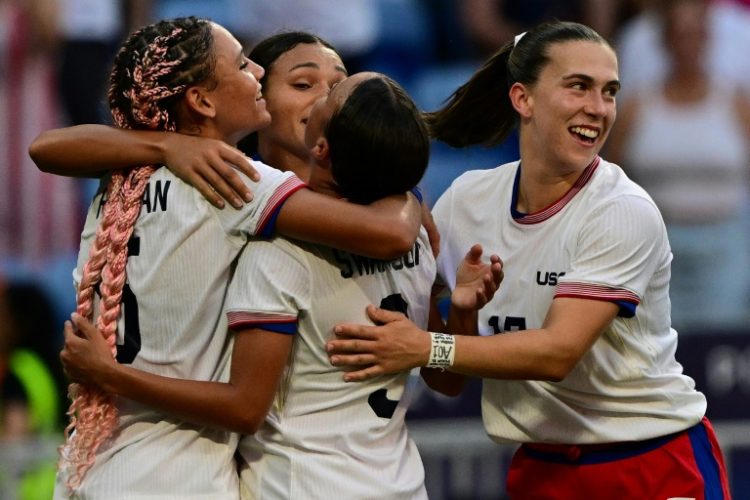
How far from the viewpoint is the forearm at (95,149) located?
123 inches

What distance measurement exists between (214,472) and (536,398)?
1006 millimetres

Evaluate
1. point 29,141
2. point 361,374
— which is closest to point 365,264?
point 361,374

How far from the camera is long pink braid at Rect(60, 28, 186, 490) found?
310cm

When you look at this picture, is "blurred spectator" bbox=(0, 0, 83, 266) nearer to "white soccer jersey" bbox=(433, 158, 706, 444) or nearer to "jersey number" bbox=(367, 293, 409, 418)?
"white soccer jersey" bbox=(433, 158, 706, 444)

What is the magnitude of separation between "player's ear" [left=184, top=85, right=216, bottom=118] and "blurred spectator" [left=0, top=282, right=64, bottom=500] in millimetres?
3778

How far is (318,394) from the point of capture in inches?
122

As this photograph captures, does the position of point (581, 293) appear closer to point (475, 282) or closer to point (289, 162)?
point (475, 282)

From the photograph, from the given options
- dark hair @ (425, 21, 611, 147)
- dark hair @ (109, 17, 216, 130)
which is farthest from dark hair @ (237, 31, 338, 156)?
dark hair @ (109, 17, 216, 130)

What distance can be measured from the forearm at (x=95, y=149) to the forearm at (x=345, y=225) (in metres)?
0.38

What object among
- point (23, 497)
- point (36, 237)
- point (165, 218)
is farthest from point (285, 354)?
point (36, 237)

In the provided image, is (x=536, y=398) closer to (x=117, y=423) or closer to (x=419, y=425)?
(x=117, y=423)

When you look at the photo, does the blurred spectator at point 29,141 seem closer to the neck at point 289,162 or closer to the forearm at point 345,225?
the neck at point 289,162

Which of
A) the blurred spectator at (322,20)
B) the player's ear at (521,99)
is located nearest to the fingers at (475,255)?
the player's ear at (521,99)

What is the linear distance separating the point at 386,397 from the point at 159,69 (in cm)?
97
